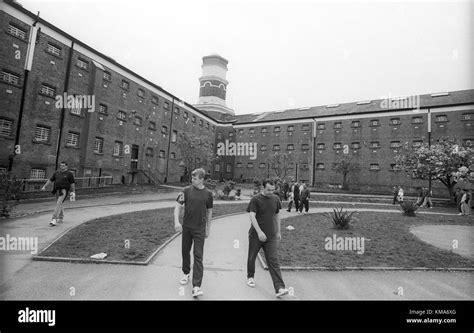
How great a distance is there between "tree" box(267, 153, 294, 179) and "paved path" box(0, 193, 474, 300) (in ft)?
105

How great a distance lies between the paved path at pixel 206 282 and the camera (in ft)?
13.6

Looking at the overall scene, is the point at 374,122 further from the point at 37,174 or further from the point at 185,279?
the point at 37,174

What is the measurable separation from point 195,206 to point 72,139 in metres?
22.3

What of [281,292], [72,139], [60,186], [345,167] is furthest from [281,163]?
[281,292]

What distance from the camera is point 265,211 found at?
15.4 feet

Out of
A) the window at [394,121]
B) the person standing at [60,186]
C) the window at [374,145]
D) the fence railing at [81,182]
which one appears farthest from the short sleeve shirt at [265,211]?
the window at [394,121]

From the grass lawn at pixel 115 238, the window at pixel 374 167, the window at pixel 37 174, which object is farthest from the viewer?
the window at pixel 374 167

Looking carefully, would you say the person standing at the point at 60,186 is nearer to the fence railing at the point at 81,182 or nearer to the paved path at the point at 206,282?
the paved path at the point at 206,282

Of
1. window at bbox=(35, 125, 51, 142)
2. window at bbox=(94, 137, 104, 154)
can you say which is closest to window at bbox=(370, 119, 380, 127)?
window at bbox=(94, 137, 104, 154)

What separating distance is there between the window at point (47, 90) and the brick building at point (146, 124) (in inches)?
0.5

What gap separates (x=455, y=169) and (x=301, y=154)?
20.2 m

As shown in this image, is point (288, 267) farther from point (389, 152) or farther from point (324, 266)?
point (389, 152)

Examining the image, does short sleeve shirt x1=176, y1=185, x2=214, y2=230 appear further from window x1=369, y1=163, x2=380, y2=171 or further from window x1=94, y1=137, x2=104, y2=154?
window x1=369, y1=163, x2=380, y2=171
